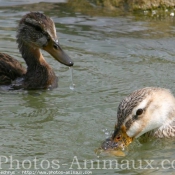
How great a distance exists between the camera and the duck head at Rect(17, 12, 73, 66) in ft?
38.0

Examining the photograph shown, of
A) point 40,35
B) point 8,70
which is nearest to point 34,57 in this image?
point 40,35

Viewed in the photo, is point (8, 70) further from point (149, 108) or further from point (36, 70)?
point (149, 108)

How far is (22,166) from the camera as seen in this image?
27.6 feet

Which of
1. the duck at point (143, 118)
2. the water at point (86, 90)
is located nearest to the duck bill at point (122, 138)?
the duck at point (143, 118)

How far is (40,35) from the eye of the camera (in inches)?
474

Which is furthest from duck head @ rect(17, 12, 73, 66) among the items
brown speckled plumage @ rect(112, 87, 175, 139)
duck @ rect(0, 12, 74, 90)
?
brown speckled plumage @ rect(112, 87, 175, 139)

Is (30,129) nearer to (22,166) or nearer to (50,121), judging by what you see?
(50,121)

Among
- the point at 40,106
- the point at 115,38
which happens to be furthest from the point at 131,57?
the point at 40,106

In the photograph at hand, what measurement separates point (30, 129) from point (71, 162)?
134 centimetres

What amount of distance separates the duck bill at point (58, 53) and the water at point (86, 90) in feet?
1.60

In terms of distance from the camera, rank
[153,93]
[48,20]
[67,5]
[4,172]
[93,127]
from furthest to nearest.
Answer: [67,5] → [48,20] → [93,127] → [153,93] → [4,172]

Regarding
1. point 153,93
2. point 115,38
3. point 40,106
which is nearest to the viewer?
point 153,93

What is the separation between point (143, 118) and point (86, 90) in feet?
8.90

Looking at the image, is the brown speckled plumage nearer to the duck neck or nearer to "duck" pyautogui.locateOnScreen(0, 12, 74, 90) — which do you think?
"duck" pyautogui.locateOnScreen(0, 12, 74, 90)
